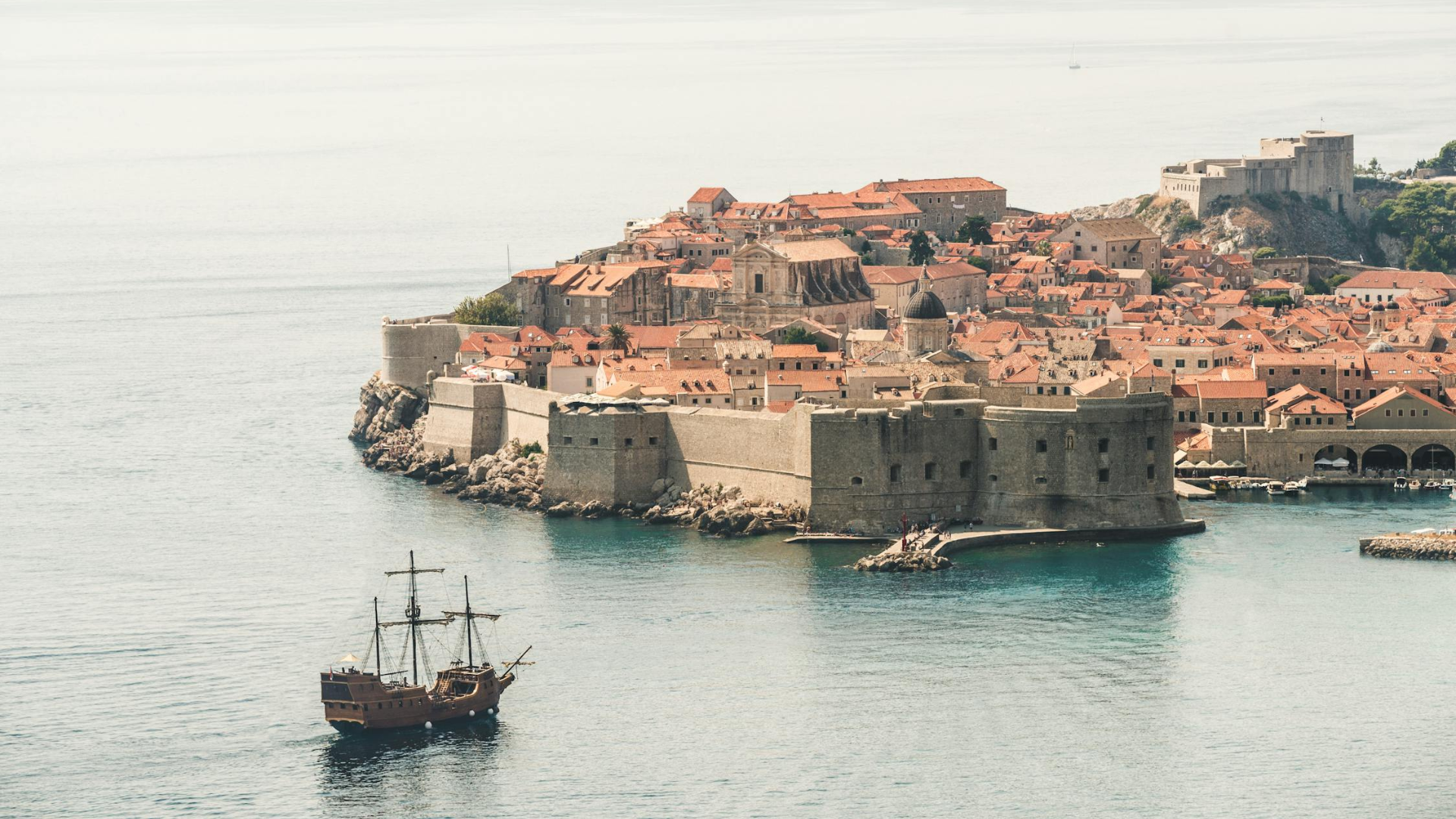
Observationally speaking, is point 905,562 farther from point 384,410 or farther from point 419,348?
point 419,348

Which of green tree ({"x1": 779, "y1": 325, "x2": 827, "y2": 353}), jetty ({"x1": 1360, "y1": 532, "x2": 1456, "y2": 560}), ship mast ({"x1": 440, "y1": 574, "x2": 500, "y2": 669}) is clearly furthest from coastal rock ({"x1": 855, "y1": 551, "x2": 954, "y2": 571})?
green tree ({"x1": 779, "y1": 325, "x2": 827, "y2": 353})

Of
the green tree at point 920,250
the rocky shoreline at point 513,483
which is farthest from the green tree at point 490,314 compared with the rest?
the green tree at point 920,250

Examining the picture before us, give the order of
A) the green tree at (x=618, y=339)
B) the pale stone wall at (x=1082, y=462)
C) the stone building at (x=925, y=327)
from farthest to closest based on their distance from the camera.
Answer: the green tree at (x=618, y=339) < the stone building at (x=925, y=327) < the pale stone wall at (x=1082, y=462)

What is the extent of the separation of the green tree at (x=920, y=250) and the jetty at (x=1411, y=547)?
109 feet

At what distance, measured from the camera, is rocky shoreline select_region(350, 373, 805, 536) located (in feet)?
165

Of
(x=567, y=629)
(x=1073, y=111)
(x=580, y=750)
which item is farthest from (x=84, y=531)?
(x=1073, y=111)

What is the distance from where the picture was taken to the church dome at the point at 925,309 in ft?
205

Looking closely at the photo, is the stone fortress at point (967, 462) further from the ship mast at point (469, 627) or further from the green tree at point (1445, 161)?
the green tree at point (1445, 161)

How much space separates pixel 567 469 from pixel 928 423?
796 cm

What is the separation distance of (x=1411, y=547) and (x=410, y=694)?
64.3 feet

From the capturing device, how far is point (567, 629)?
42.4 m

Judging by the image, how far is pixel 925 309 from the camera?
6238 cm

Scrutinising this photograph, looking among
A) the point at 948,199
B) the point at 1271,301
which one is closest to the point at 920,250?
the point at 948,199

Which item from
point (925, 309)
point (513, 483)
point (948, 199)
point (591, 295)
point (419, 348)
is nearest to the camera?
point (513, 483)
